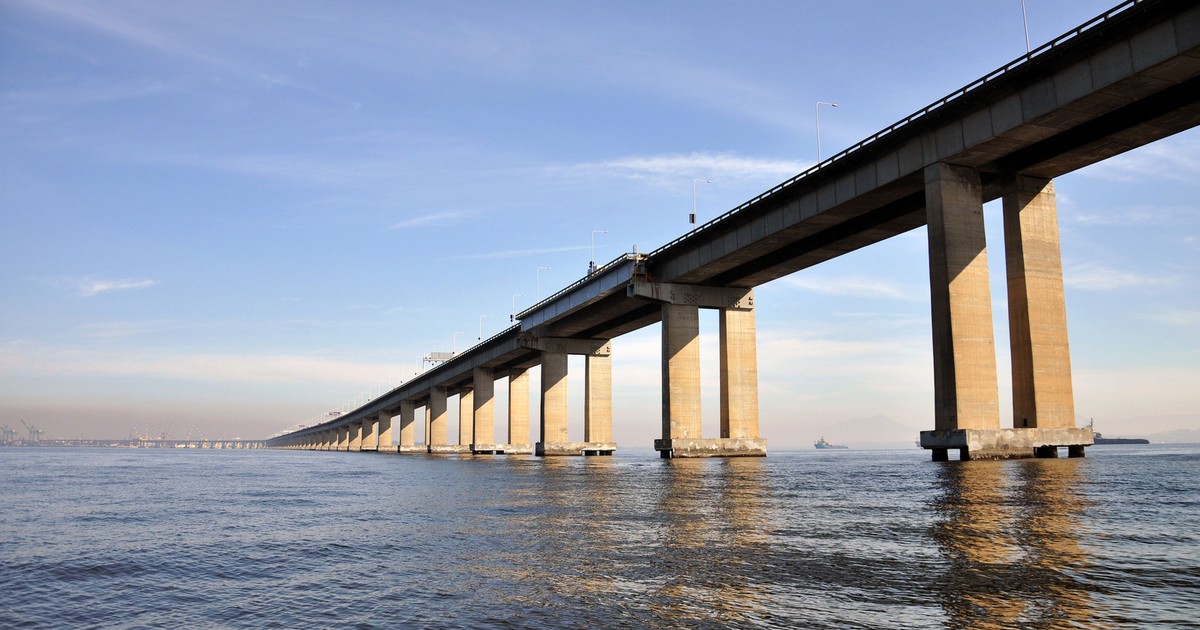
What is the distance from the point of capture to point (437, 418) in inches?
6117

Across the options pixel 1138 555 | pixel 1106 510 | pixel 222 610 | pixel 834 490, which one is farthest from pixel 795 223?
pixel 222 610

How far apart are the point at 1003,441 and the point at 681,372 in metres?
32.8

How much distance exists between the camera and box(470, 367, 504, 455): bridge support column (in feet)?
417

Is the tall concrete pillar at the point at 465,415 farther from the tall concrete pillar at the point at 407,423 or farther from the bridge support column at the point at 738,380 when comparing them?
the bridge support column at the point at 738,380

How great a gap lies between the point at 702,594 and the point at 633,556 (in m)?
3.26

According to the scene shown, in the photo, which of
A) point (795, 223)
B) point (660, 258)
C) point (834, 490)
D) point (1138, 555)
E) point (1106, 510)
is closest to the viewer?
point (1138, 555)

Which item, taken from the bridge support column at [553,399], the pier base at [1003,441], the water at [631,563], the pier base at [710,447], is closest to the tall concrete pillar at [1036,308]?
the pier base at [1003,441]

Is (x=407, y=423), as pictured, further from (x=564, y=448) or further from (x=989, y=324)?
(x=989, y=324)

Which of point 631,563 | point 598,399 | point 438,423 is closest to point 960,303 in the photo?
point 631,563

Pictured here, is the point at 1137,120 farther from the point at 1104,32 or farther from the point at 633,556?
the point at 633,556

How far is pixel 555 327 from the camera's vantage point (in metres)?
99.6

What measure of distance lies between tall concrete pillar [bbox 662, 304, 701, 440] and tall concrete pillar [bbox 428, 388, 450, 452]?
3295 inches

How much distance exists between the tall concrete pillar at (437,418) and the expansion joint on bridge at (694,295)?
84.1m

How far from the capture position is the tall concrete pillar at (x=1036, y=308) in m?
45.2
